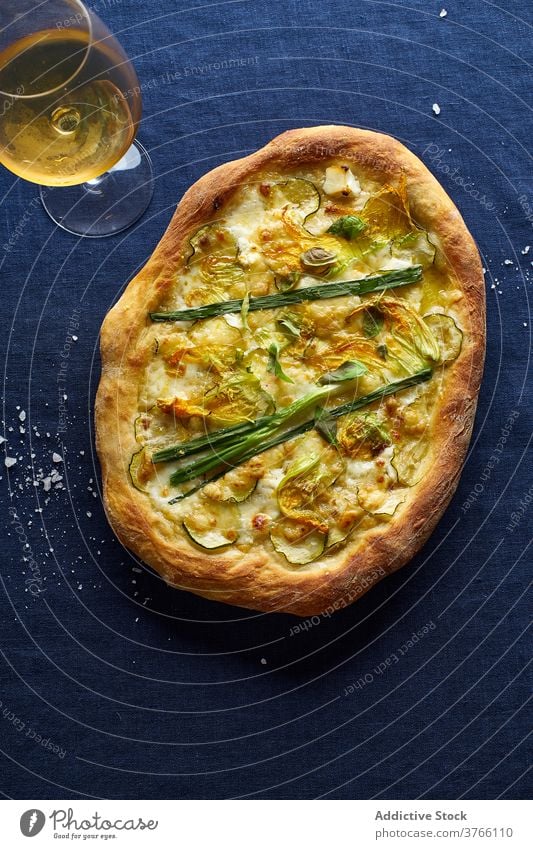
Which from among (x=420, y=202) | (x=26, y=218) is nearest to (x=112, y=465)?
(x=26, y=218)

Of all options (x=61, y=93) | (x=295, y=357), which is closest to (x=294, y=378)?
(x=295, y=357)

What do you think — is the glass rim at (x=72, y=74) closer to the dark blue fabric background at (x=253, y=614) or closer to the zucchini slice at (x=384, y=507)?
the dark blue fabric background at (x=253, y=614)

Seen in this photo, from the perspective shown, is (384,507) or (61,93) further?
(384,507)

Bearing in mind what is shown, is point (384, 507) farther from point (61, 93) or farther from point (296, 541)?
point (61, 93)

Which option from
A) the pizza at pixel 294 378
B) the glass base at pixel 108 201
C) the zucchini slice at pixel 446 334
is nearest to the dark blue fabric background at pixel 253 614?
the glass base at pixel 108 201

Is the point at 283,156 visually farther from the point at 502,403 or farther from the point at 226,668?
the point at 226,668

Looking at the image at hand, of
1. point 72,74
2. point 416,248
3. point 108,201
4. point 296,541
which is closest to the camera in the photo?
point 72,74
